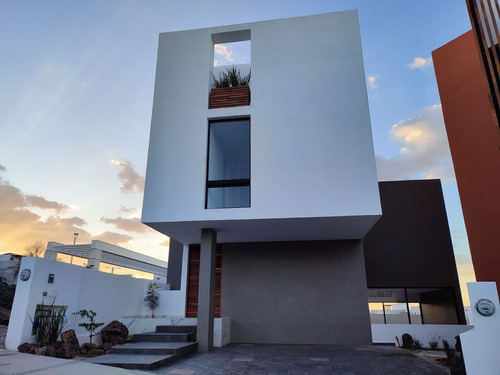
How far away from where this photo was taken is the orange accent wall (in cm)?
873

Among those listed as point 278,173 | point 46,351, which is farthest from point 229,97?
point 46,351

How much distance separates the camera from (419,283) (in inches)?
486

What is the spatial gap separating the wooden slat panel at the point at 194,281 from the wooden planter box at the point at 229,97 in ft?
14.7

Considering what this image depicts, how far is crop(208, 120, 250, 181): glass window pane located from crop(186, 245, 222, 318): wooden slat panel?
3.19m

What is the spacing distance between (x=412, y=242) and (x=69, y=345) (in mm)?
12137

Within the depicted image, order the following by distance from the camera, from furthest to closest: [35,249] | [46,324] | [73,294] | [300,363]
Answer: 1. [35,249]
2. [73,294]
3. [46,324]
4. [300,363]

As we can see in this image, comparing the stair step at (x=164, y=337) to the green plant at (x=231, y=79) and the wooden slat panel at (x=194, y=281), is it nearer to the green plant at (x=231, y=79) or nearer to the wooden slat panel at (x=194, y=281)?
the wooden slat panel at (x=194, y=281)

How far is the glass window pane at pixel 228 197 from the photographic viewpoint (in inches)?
294

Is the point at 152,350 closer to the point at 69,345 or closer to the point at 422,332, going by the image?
the point at 69,345

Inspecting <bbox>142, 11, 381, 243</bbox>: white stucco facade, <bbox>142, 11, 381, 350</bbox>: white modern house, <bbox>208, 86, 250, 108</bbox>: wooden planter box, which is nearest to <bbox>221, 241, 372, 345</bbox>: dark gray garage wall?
<bbox>142, 11, 381, 350</bbox>: white modern house

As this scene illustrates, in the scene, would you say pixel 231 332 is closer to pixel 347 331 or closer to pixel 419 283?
pixel 347 331

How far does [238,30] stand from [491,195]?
8364 millimetres

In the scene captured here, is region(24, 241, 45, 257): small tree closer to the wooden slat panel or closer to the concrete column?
the wooden slat panel

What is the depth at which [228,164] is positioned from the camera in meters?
7.90
